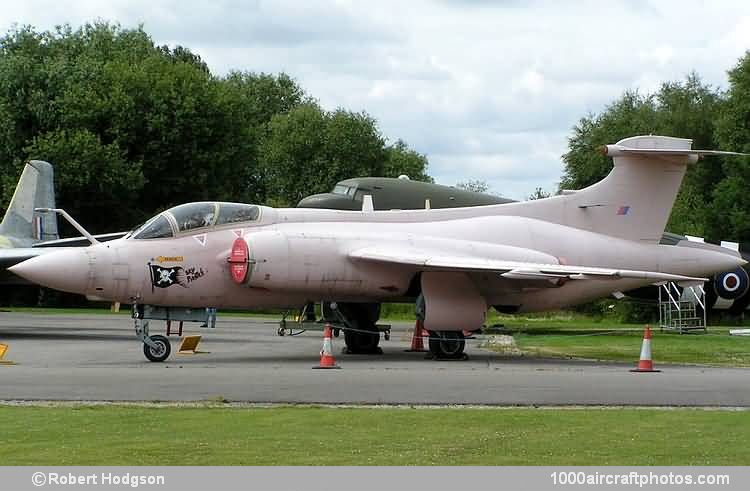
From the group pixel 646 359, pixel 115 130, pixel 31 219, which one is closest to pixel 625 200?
pixel 646 359

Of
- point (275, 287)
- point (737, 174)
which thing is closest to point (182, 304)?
point (275, 287)

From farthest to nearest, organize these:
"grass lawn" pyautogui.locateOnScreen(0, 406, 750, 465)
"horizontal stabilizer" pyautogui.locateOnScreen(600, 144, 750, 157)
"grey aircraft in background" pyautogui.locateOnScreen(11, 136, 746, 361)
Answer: "horizontal stabilizer" pyautogui.locateOnScreen(600, 144, 750, 157), "grey aircraft in background" pyautogui.locateOnScreen(11, 136, 746, 361), "grass lawn" pyautogui.locateOnScreen(0, 406, 750, 465)

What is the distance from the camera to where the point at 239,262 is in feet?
66.6

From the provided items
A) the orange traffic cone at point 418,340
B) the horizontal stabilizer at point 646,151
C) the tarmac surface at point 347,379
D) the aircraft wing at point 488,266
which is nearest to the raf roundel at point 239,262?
the tarmac surface at point 347,379

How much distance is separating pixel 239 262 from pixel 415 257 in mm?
2972

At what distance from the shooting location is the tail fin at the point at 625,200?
2336 centimetres

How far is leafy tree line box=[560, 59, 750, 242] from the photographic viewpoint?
57.5 meters

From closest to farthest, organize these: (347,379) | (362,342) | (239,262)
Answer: (347,379) < (239,262) < (362,342)

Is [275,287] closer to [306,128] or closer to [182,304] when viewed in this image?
[182,304]

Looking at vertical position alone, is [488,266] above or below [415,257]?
below

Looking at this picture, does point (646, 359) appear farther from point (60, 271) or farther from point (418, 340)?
point (60, 271)

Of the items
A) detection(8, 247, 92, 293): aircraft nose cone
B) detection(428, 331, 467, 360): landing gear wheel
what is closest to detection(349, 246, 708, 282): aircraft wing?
detection(428, 331, 467, 360): landing gear wheel

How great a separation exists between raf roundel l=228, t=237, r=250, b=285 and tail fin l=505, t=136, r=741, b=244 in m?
5.86

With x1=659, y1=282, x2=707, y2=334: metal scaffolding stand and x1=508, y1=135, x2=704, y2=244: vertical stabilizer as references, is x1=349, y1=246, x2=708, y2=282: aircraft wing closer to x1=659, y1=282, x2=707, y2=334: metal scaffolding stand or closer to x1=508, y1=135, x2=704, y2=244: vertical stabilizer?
x1=508, y1=135, x2=704, y2=244: vertical stabilizer
